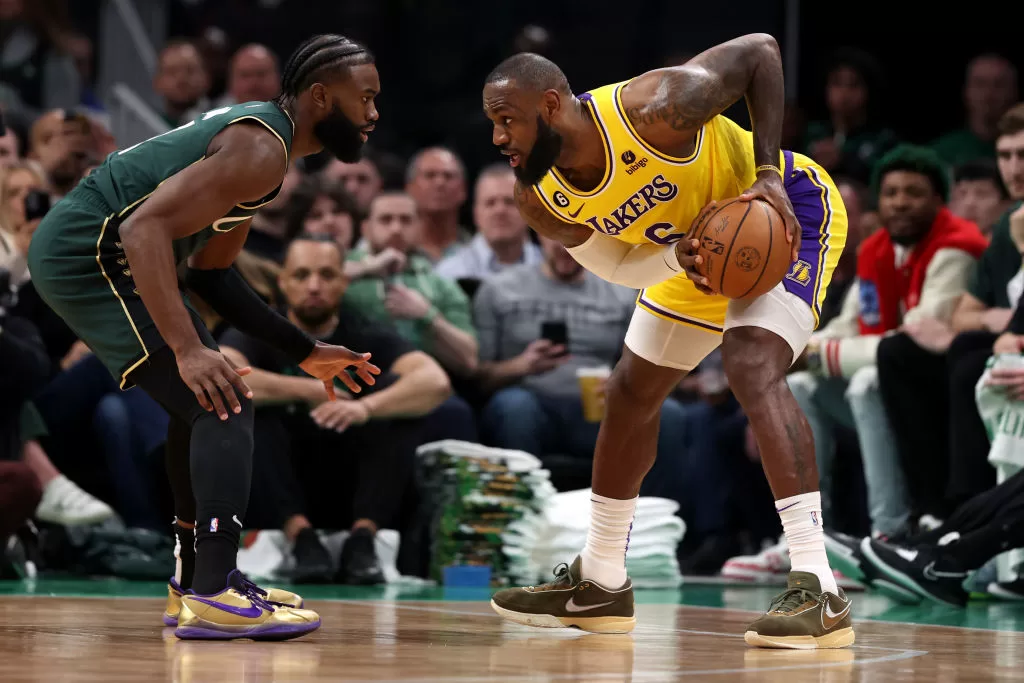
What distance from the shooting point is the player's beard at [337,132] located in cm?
405

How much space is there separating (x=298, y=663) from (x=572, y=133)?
165 cm

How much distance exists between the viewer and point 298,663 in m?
3.25

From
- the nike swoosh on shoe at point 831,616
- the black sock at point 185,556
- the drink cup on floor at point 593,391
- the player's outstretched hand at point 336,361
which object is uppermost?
the drink cup on floor at point 593,391

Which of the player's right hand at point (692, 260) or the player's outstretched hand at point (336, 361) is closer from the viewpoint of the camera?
the player's right hand at point (692, 260)

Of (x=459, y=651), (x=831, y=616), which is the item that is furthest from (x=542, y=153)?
(x=831, y=616)

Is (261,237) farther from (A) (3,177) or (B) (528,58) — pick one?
(B) (528,58)

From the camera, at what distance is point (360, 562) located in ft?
21.1

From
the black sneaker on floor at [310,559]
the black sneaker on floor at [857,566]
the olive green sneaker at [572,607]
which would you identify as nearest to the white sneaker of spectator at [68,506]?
the black sneaker on floor at [310,559]

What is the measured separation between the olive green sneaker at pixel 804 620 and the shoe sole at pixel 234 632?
1235 millimetres

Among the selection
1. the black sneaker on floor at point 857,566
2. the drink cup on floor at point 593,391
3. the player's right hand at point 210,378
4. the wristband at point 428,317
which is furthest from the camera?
the wristband at point 428,317

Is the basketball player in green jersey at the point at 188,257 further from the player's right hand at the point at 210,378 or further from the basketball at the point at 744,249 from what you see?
the basketball at the point at 744,249

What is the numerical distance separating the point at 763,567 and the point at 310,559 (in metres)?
2.35

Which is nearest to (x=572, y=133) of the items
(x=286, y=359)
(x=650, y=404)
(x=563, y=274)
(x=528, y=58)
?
(x=528, y=58)

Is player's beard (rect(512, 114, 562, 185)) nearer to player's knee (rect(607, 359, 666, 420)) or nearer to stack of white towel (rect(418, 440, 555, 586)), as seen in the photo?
player's knee (rect(607, 359, 666, 420))
